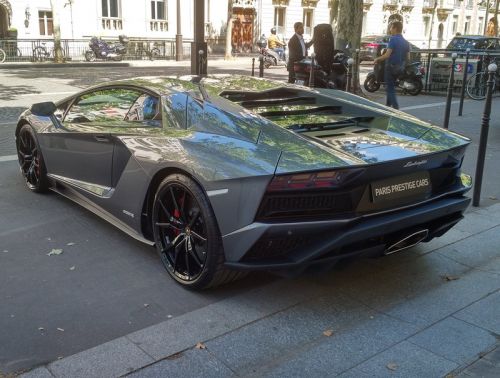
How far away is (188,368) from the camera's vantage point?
2844 mm

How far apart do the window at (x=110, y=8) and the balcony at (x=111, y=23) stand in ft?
0.89

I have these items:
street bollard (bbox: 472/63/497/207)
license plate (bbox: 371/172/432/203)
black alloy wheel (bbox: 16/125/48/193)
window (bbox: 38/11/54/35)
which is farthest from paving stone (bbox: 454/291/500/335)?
window (bbox: 38/11/54/35)

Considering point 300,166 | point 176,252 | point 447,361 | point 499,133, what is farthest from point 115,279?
point 499,133

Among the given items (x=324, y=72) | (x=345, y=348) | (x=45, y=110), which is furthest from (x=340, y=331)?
(x=324, y=72)

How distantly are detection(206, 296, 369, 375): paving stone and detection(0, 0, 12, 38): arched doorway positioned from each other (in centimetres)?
3014

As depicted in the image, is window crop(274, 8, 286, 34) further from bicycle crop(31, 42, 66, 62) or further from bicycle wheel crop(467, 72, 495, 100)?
bicycle wheel crop(467, 72, 495, 100)

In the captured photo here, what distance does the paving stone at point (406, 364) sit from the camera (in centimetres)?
284

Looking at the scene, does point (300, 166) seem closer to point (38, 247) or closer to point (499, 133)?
point (38, 247)

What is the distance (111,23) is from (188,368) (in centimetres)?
3374

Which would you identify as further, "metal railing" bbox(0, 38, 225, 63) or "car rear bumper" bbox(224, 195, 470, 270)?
"metal railing" bbox(0, 38, 225, 63)

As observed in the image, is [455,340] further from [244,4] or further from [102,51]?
[244,4]

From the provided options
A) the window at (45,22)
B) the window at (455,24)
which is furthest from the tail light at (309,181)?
the window at (455,24)

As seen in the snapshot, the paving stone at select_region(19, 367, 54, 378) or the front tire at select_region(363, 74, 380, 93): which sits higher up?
the front tire at select_region(363, 74, 380, 93)

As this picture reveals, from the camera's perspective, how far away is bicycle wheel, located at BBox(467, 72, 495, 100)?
590 inches
